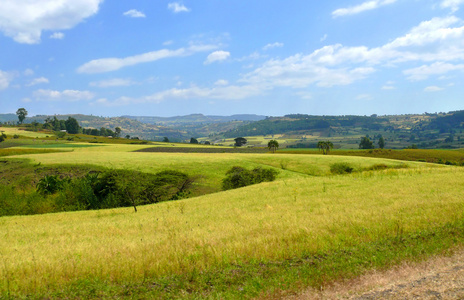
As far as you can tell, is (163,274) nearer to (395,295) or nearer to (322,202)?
(395,295)

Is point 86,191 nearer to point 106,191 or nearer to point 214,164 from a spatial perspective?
point 106,191

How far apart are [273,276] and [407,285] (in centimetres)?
345

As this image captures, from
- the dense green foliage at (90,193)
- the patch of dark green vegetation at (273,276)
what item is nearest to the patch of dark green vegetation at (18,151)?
the dense green foliage at (90,193)

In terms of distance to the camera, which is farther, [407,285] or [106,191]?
[106,191]

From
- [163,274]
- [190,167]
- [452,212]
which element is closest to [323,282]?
[163,274]

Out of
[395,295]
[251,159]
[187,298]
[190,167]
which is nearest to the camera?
[395,295]

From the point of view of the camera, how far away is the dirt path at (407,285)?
6.81 meters

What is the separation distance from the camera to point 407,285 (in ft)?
23.9

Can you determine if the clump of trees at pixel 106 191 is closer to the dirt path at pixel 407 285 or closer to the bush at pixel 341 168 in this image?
the bush at pixel 341 168

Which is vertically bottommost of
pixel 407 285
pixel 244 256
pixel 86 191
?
pixel 86 191

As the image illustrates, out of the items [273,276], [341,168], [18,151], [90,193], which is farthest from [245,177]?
[18,151]

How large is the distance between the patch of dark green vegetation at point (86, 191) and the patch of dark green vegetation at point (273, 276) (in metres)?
40.8

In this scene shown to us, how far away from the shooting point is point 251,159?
84812 mm

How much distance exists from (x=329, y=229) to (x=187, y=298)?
7.83 m
